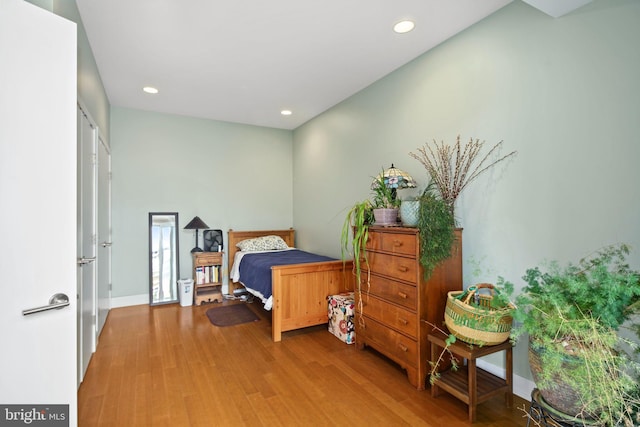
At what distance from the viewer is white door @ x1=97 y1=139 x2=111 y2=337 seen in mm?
3180

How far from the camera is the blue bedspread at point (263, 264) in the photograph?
3389 millimetres

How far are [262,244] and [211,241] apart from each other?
0.79 m

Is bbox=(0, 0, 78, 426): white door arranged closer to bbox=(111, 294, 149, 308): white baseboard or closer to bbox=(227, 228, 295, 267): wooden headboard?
bbox=(111, 294, 149, 308): white baseboard

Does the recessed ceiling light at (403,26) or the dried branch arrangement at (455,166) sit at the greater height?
the recessed ceiling light at (403,26)

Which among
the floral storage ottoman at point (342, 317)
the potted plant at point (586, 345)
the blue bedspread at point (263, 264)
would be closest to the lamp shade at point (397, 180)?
the floral storage ottoman at point (342, 317)

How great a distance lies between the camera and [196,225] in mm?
4430

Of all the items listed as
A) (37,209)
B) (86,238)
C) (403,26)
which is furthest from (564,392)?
(86,238)

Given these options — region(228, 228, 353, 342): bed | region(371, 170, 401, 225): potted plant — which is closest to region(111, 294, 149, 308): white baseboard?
region(228, 228, 353, 342): bed

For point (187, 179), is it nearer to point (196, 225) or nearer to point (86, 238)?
point (196, 225)

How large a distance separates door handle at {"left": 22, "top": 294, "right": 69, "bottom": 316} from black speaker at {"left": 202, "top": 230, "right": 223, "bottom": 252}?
11.2ft

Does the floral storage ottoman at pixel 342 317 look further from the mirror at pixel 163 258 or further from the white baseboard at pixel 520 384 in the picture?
the mirror at pixel 163 258

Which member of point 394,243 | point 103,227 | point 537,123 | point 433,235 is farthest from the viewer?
point 103,227

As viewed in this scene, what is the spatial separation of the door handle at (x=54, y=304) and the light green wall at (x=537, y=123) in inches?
100

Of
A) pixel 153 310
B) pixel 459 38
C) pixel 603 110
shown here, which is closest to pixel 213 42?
pixel 459 38
